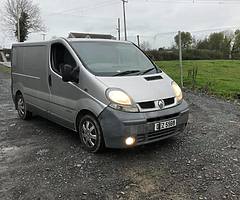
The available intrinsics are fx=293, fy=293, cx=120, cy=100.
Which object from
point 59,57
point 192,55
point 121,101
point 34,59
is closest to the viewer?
point 121,101

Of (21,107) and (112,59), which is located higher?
(112,59)

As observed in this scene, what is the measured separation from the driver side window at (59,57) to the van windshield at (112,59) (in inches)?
8.1

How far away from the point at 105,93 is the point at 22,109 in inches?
132

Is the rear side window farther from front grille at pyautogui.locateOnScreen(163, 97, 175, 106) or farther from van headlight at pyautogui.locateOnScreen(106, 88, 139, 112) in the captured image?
front grille at pyautogui.locateOnScreen(163, 97, 175, 106)

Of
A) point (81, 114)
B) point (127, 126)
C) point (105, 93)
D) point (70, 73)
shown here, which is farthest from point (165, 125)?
point (70, 73)

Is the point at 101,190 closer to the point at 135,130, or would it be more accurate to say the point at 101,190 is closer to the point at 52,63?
the point at 135,130

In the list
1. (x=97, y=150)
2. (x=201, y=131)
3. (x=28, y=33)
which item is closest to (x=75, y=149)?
(x=97, y=150)

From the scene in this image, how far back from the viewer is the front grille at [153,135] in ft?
13.8

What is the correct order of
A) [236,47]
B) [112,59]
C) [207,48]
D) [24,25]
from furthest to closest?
[24,25], [236,47], [207,48], [112,59]

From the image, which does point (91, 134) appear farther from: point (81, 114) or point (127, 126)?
point (127, 126)

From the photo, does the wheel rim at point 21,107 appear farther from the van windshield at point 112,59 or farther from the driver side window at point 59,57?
the van windshield at point 112,59

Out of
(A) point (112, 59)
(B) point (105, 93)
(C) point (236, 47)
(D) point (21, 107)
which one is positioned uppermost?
(C) point (236, 47)

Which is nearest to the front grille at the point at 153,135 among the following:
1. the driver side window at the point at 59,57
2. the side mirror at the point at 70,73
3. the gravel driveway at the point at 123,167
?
the gravel driveway at the point at 123,167

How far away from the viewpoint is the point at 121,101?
417cm
